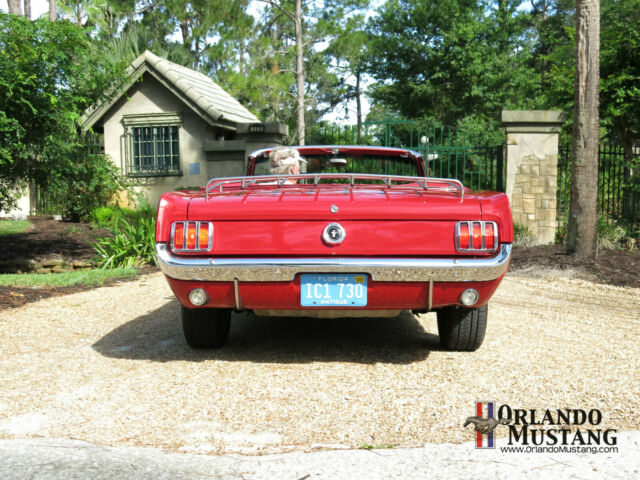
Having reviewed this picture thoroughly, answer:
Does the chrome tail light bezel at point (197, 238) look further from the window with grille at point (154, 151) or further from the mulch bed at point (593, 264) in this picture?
the window with grille at point (154, 151)

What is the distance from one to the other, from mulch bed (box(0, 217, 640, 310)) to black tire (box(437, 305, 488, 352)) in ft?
14.3

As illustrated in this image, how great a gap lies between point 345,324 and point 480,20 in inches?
1114

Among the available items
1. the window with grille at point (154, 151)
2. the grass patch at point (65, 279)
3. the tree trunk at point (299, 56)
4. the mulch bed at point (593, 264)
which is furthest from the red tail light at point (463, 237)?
the tree trunk at point (299, 56)

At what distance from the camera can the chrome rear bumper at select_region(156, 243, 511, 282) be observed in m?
3.44

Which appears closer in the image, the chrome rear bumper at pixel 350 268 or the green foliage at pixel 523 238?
the chrome rear bumper at pixel 350 268

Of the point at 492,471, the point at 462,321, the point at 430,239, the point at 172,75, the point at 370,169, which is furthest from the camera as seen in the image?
the point at 172,75

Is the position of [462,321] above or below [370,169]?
below

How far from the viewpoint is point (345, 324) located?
533cm

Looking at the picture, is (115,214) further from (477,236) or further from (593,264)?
(477,236)

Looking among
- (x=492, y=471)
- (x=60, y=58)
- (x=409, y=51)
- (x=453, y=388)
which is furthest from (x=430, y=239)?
(x=409, y=51)

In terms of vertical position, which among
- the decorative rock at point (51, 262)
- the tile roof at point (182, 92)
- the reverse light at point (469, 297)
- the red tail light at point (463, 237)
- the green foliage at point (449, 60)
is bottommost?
the decorative rock at point (51, 262)

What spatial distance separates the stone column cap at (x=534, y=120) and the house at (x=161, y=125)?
22.8ft

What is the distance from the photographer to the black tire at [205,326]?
13.5 ft

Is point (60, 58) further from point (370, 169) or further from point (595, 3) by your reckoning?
point (595, 3)
